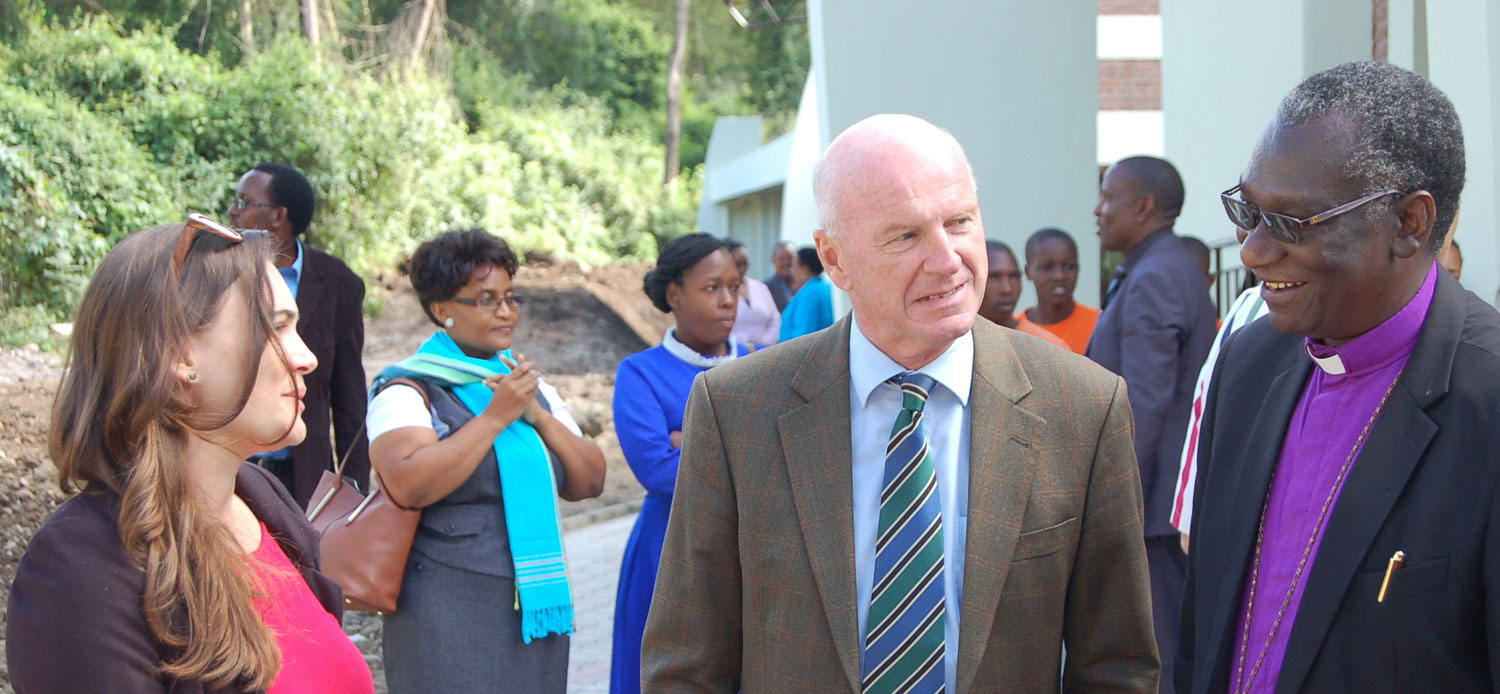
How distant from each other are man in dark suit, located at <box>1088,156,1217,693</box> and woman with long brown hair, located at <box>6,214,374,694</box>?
342 cm

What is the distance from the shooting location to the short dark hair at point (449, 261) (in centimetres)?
419

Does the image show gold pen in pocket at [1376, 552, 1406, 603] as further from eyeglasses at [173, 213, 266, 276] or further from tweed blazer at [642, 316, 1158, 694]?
eyeglasses at [173, 213, 266, 276]

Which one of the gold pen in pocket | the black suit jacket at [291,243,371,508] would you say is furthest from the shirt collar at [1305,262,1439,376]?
the black suit jacket at [291,243,371,508]

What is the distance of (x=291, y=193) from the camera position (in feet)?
18.4

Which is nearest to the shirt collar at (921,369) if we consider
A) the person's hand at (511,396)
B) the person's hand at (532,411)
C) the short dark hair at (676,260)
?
the person's hand at (511,396)

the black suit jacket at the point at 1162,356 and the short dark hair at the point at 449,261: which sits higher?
the short dark hair at the point at 449,261

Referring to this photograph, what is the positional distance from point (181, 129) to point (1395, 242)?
18.7 metres

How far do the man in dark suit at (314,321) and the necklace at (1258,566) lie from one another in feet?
12.8

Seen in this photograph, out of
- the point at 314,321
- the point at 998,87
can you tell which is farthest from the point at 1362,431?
the point at 998,87

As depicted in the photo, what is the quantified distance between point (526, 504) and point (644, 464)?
1.62 feet

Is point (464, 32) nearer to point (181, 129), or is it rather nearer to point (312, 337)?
point (181, 129)

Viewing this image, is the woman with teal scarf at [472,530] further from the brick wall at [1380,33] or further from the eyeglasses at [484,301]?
the brick wall at [1380,33]

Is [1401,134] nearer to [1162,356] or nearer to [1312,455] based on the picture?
[1312,455]

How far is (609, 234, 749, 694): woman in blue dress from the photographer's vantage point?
13.7 ft
